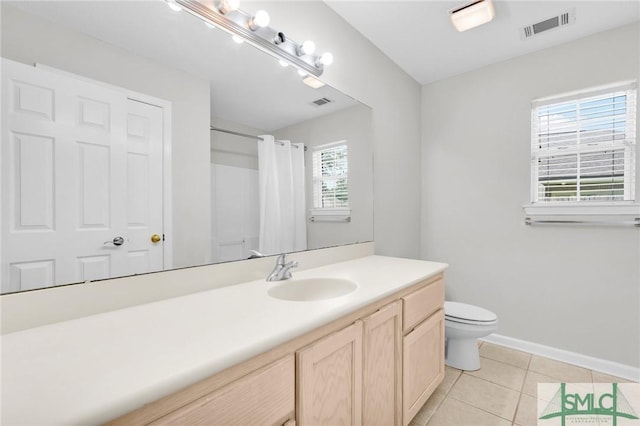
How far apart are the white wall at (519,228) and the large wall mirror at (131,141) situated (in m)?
1.74

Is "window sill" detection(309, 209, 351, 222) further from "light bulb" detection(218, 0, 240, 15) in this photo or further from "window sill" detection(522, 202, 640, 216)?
"window sill" detection(522, 202, 640, 216)

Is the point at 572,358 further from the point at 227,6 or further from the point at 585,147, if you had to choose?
the point at 227,6

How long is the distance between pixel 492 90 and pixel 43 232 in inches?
121

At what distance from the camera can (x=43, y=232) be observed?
32.9 inches

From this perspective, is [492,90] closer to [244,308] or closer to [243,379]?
[244,308]

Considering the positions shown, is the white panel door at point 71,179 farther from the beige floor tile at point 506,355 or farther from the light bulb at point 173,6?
the beige floor tile at point 506,355

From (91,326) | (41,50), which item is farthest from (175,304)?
(41,50)

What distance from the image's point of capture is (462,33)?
208 centimetres

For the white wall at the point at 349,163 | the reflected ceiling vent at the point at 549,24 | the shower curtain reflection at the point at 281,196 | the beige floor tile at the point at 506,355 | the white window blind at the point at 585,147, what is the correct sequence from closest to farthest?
1. the shower curtain reflection at the point at 281,196
2. the white wall at the point at 349,163
3. the reflected ceiling vent at the point at 549,24
4. the white window blind at the point at 585,147
5. the beige floor tile at the point at 506,355

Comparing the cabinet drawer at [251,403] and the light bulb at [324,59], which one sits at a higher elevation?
the light bulb at [324,59]

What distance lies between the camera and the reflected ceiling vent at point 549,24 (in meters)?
1.88

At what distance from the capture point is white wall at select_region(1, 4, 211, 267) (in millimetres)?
816

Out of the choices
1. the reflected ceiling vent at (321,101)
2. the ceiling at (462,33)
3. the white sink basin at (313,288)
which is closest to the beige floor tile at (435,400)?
the white sink basin at (313,288)

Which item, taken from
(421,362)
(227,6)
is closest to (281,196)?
(227,6)
